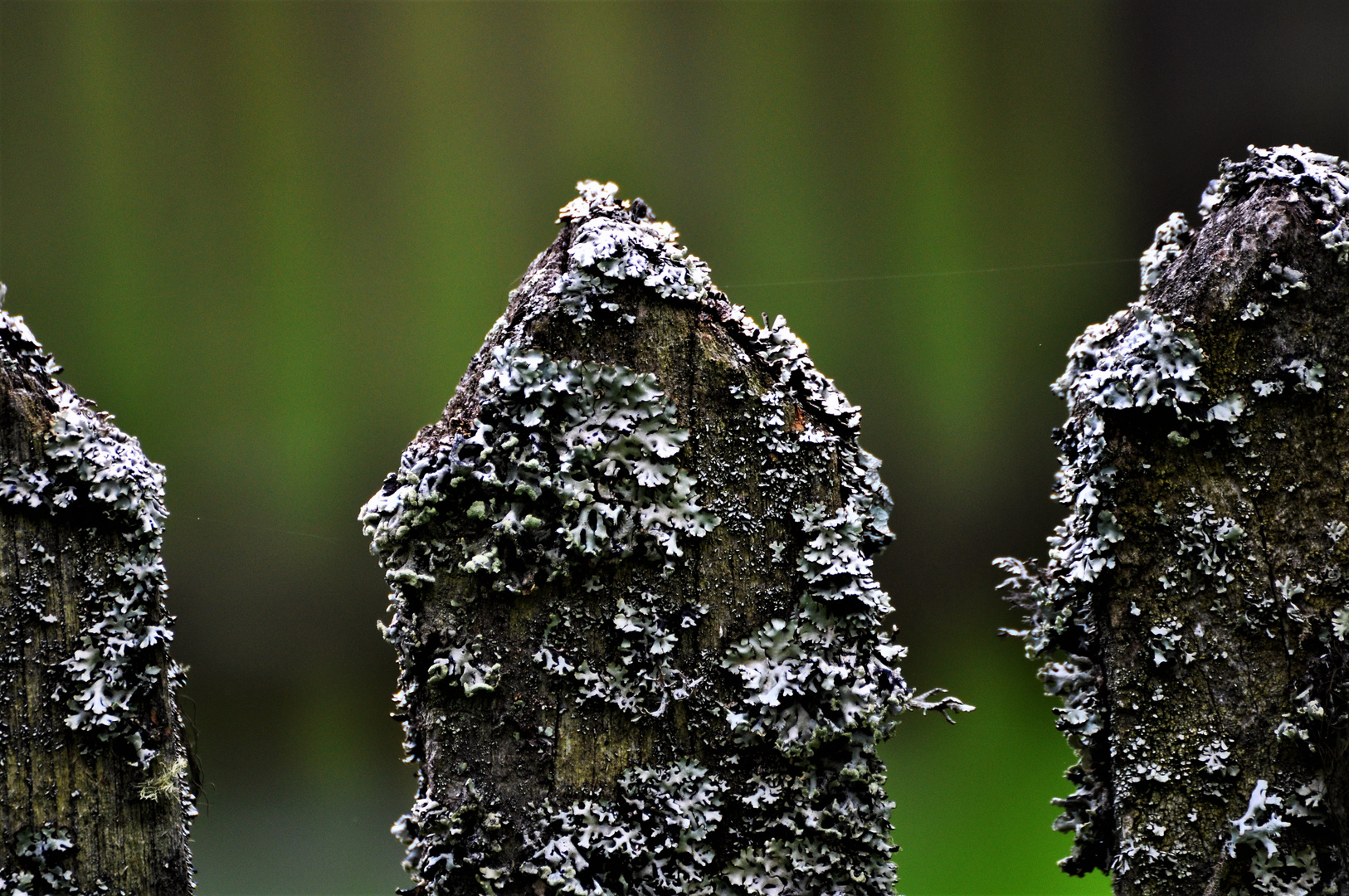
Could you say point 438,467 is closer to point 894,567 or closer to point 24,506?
point 24,506

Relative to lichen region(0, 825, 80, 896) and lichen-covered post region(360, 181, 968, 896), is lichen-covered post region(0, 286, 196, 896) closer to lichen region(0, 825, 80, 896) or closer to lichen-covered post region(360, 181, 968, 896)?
lichen region(0, 825, 80, 896)

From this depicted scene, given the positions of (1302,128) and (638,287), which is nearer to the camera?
(638,287)

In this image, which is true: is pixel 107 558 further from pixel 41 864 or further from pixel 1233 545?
pixel 1233 545

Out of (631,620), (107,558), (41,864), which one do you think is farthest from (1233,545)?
(41,864)

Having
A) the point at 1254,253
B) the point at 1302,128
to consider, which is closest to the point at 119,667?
the point at 1254,253

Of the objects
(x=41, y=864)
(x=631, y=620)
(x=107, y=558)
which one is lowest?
(x=41, y=864)
